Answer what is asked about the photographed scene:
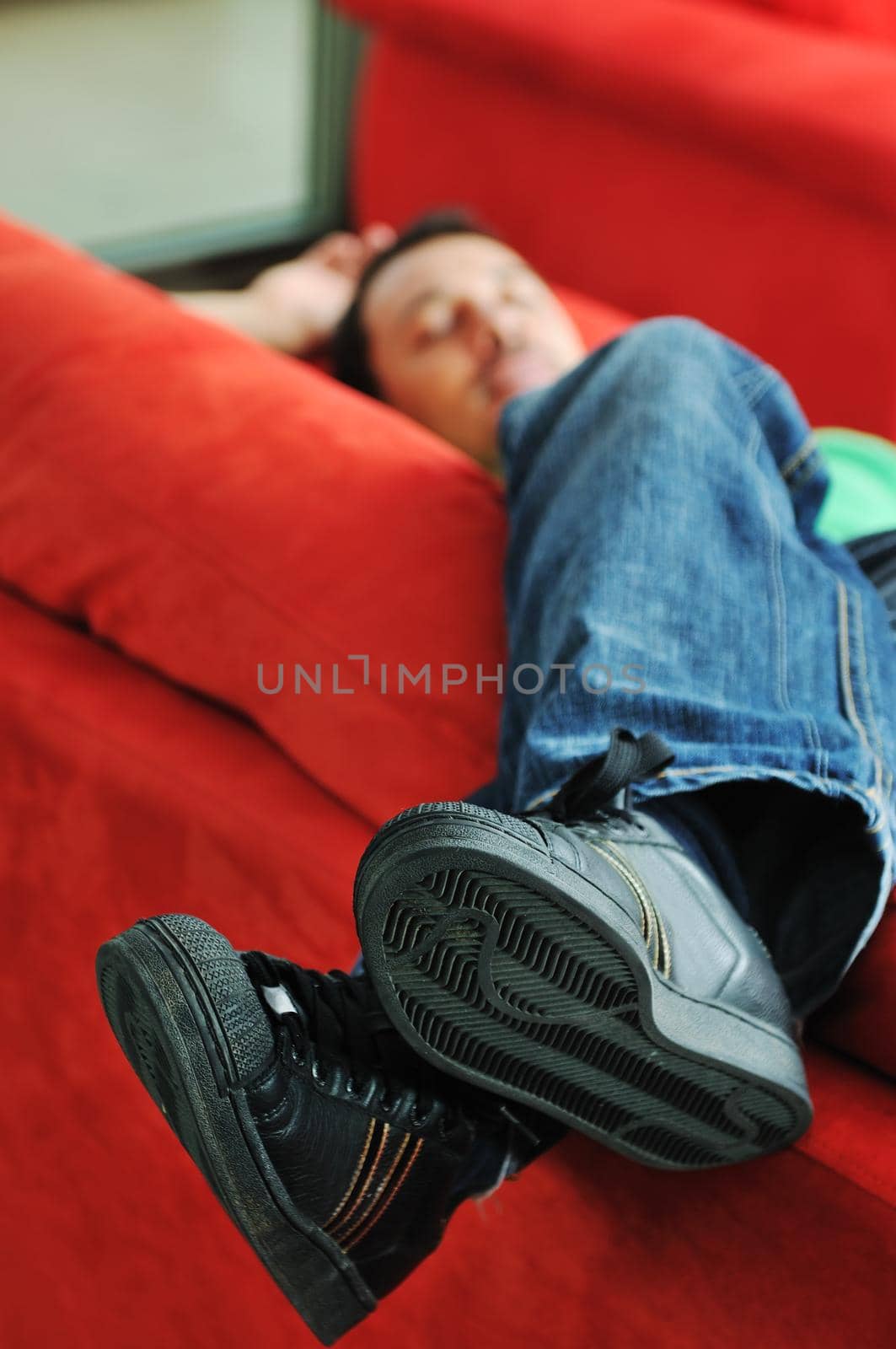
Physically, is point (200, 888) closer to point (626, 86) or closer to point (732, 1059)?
point (732, 1059)

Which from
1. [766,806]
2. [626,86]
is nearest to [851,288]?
[626,86]

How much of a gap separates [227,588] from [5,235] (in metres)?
0.44

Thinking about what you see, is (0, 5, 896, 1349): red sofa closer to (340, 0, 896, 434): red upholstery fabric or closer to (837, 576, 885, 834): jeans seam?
(837, 576, 885, 834): jeans seam

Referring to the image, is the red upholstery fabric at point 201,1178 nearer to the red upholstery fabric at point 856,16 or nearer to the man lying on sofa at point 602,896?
the man lying on sofa at point 602,896

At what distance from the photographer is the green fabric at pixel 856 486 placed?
41.5 inches

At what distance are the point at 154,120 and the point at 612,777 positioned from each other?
244 cm

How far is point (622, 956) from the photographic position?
51cm

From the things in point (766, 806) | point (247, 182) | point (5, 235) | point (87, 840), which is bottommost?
point (247, 182)

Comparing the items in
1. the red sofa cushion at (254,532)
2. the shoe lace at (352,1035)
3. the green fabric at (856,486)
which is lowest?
the green fabric at (856,486)

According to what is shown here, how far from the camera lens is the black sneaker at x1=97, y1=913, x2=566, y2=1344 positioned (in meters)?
0.50

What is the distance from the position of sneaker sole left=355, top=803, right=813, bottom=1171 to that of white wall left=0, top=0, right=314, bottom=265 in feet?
7.32

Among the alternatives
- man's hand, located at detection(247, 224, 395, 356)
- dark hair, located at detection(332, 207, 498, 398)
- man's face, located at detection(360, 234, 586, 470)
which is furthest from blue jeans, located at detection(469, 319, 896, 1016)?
man's hand, located at detection(247, 224, 395, 356)

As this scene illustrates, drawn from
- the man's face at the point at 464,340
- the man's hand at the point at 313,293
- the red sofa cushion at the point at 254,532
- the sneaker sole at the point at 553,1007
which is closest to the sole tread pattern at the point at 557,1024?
the sneaker sole at the point at 553,1007

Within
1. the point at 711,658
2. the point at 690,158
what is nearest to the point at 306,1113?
the point at 711,658
